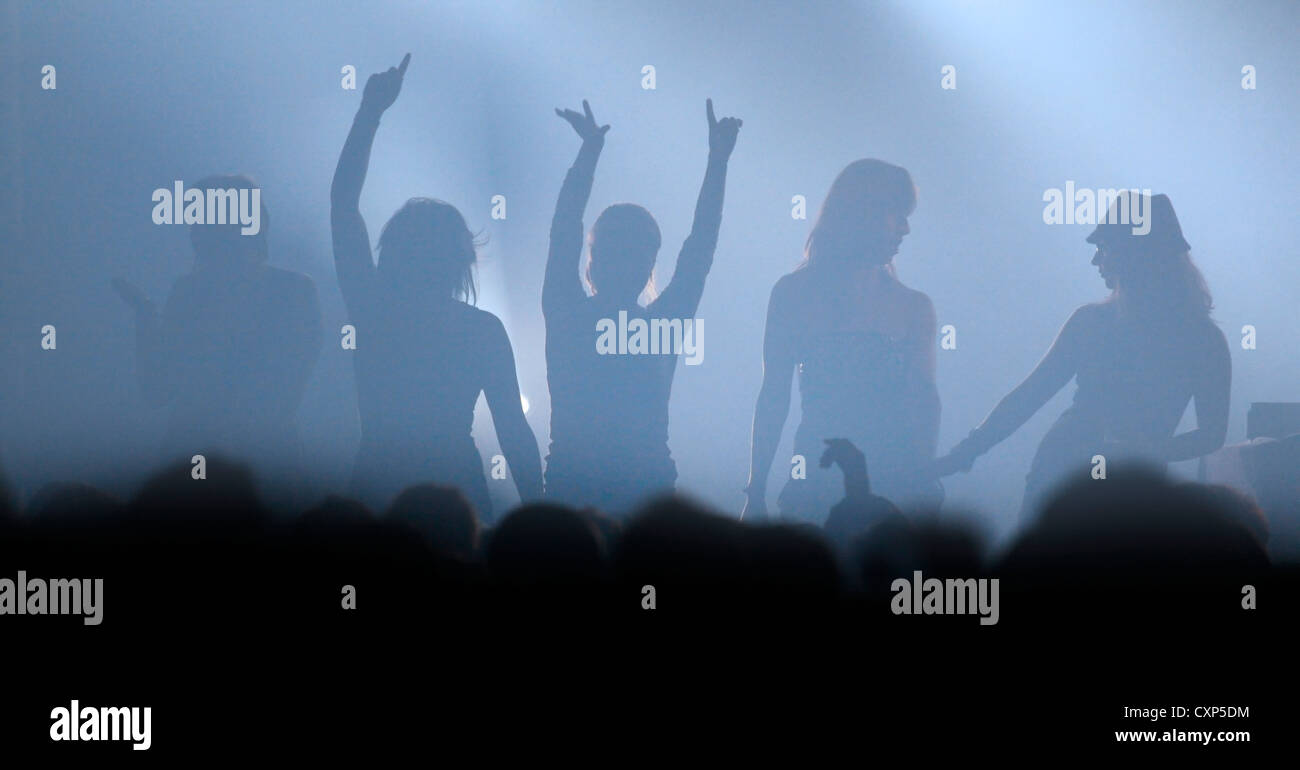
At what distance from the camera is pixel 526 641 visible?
3020 millimetres

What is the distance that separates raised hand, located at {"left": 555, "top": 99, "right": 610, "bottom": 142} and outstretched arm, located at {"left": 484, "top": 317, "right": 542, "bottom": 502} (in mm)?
595

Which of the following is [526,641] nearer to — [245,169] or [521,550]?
[521,550]

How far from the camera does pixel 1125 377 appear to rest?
3.17 meters

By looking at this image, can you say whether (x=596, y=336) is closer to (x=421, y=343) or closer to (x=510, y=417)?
(x=510, y=417)

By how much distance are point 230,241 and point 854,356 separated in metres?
1.80

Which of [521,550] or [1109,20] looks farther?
[1109,20]

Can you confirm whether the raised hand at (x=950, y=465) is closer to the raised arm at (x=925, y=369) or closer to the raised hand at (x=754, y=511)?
the raised arm at (x=925, y=369)

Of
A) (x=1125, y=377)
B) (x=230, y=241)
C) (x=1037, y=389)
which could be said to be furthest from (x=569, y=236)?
(x=1125, y=377)

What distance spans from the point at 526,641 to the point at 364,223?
126cm

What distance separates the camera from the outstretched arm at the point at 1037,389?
3.16 metres

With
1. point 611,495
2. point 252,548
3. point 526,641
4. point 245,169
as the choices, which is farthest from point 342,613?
point 245,169

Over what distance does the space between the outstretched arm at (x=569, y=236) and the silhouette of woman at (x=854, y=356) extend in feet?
1.89

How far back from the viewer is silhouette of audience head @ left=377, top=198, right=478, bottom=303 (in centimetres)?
313

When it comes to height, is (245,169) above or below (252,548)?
above
